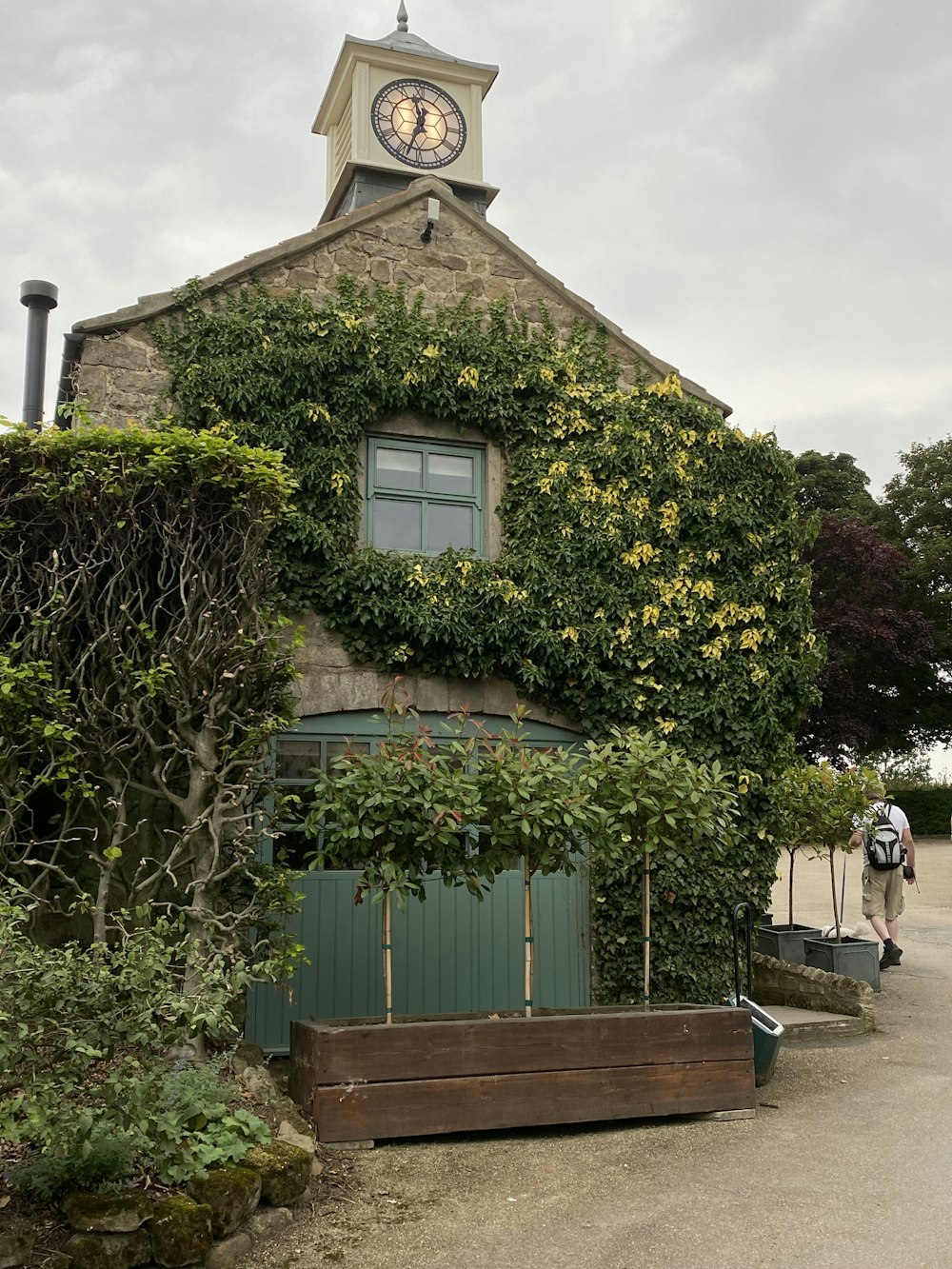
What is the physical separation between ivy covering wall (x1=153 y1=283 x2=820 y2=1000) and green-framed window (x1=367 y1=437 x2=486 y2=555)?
214 millimetres

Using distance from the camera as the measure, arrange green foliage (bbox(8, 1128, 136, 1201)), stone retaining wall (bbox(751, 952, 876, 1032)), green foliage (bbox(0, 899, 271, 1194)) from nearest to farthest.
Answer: green foliage (bbox(0, 899, 271, 1194)), green foliage (bbox(8, 1128, 136, 1201)), stone retaining wall (bbox(751, 952, 876, 1032))

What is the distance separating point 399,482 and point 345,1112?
4867 mm

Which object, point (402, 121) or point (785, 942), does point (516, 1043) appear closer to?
Result: point (785, 942)

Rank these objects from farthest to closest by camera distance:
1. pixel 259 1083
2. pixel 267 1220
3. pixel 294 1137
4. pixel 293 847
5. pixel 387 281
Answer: pixel 387 281, pixel 293 847, pixel 259 1083, pixel 294 1137, pixel 267 1220

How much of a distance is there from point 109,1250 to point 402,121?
12.1 metres

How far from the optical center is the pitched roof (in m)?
8.37

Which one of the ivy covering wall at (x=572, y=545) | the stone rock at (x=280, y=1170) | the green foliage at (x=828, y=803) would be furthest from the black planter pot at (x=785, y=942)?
the stone rock at (x=280, y=1170)

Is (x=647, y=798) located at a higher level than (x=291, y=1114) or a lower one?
higher

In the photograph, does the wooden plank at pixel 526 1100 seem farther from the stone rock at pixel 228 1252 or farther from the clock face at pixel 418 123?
the clock face at pixel 418 123

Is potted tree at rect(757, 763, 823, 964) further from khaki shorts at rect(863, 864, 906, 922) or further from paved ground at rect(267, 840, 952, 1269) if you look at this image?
paved ground at rect(267, 840, 952, 1269)

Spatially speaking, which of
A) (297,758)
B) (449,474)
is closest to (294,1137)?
(297,758)

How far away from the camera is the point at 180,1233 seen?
439cm

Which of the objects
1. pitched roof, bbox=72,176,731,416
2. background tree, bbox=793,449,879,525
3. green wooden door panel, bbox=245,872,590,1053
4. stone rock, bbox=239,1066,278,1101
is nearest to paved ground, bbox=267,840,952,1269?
stone rock, bbox=239,1066,278,1101

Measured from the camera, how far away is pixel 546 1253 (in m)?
4.62
